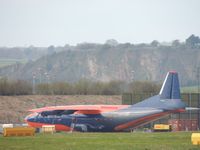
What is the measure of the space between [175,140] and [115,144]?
6824 millimetres

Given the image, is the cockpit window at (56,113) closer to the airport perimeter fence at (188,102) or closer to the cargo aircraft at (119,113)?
the cargo aircraft at (119,113)

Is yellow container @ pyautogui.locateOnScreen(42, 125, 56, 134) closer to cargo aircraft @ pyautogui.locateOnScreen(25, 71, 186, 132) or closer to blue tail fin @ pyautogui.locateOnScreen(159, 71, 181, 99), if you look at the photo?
cargo aircraft @ pyautogui.locateOnScreen(25, 71, 186, 132)

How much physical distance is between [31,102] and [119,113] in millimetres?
48205

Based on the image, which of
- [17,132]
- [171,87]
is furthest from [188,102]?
[17,132]

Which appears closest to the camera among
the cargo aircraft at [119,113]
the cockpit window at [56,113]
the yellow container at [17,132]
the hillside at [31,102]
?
the yellow container at [17,132]

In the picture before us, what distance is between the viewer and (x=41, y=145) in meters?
58.3

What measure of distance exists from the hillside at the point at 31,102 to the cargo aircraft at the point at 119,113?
104ft

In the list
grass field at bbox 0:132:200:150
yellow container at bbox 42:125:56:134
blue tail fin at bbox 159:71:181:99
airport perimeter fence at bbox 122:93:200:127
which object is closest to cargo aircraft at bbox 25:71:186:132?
blue tail fin at bbox 159:71:181:99

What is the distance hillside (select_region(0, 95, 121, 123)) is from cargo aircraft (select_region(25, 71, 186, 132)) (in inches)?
1246

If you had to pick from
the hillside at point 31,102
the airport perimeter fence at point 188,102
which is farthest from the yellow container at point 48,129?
the hillside at point 31,102

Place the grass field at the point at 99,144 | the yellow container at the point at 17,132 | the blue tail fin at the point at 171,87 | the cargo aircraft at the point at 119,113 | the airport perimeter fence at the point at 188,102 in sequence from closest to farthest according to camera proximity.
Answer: the grass field at the point at 99,144
the yellow container at the point at 17,132
the cargo aircraft at the point at 119,113
the blue tail fin at the point at 171,87
the airport perimeter fence at the point at 188,102

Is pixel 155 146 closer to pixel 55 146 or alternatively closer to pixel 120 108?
pixel 55 146

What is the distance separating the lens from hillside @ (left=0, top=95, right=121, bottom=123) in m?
125

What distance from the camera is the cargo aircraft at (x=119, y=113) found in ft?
291
